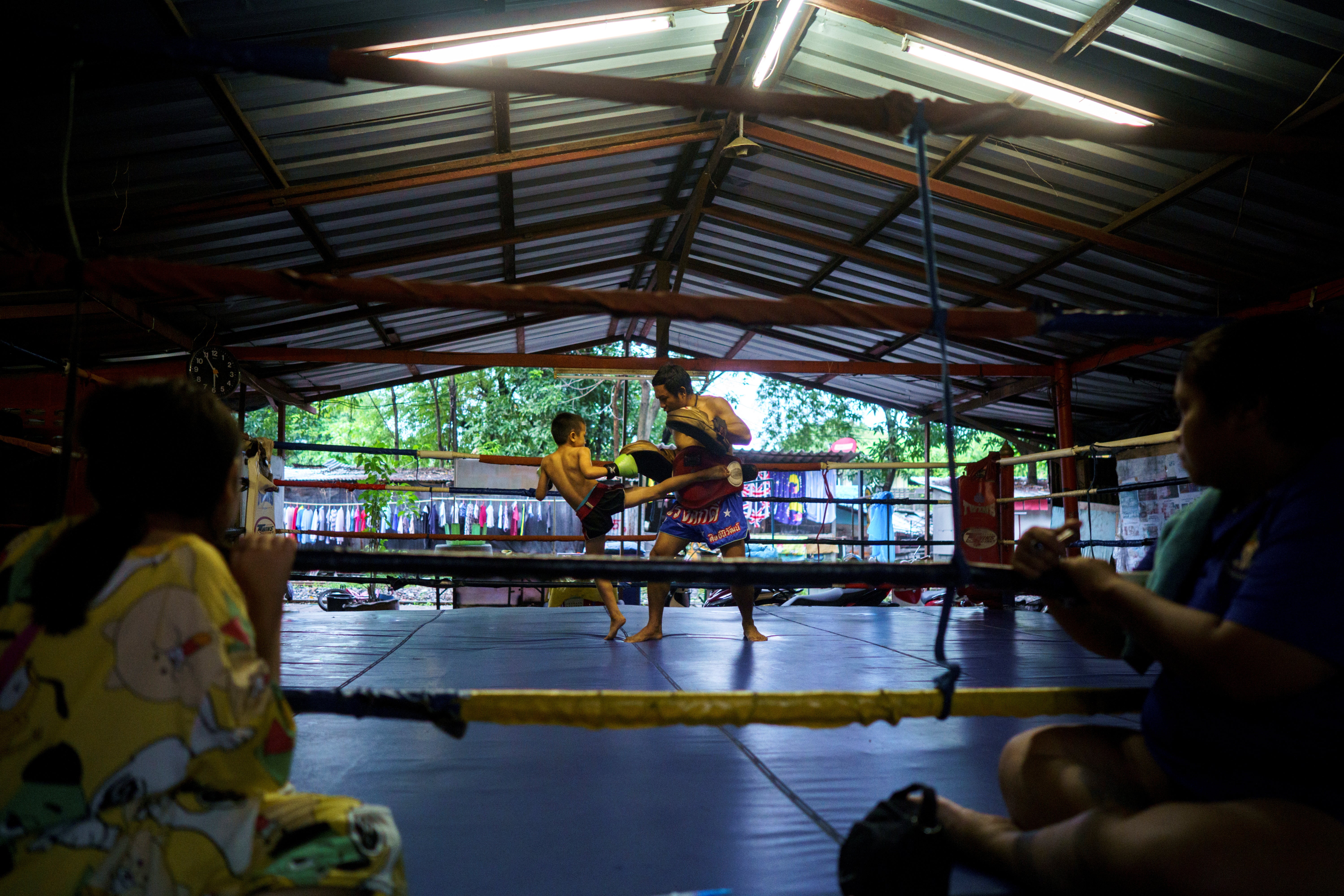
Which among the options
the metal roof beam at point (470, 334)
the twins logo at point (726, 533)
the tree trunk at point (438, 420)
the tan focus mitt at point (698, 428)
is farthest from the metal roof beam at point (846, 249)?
the tree trunk at point (438, 420)

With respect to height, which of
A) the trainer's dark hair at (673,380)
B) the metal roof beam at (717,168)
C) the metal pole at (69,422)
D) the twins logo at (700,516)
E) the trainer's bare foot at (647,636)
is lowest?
the trainer's bare foot at (647,636)

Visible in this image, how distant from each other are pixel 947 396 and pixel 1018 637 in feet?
9.28

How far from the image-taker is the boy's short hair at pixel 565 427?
4184mm

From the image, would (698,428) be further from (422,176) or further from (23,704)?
(23,704)

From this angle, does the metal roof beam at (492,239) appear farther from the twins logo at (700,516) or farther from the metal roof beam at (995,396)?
the twins logo at (700,516)

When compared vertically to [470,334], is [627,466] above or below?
below

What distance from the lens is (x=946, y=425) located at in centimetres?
100

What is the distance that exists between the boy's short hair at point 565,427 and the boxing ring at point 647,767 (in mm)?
1321

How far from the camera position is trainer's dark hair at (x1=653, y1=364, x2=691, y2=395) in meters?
3.65

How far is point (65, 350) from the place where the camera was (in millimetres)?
6965

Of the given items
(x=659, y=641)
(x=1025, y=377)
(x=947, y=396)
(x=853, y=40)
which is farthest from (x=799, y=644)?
(x=1025, y=377)

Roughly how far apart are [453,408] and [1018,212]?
32.8 feet

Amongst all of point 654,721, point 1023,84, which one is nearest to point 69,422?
point 654,721

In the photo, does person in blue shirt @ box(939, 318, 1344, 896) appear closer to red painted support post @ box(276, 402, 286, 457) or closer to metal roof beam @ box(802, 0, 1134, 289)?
metal roof beam @ box(802, 0, 1134, 289)
